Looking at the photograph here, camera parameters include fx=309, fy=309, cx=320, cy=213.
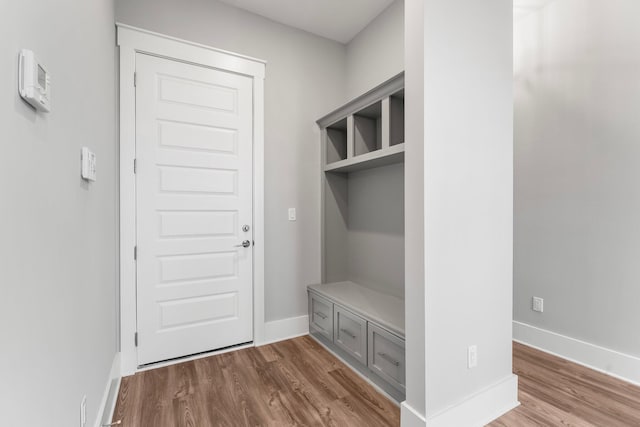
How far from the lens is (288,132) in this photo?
2.95 metres

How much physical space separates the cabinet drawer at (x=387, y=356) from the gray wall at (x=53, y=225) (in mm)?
1568

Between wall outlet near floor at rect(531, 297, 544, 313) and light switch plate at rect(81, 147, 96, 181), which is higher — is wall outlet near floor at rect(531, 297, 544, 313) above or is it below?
below

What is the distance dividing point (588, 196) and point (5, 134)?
124 inches

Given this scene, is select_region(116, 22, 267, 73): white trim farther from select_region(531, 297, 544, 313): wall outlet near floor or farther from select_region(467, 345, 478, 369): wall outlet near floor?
select_region(531, 297, 544, 313): wall outlet near floor

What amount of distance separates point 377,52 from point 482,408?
2859 mm

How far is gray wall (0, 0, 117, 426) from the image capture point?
0.70 meters

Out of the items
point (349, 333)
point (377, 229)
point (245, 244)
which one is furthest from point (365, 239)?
point (245, 244)

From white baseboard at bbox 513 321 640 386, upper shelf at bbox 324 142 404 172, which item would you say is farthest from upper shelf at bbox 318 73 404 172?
white baseboard at bbox 513 321 640 386

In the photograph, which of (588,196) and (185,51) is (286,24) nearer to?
(185,51)

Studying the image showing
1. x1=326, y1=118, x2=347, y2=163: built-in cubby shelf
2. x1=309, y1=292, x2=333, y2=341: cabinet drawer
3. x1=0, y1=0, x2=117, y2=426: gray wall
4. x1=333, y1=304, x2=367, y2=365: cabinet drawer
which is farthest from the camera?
x1=326, y1=118, x2=347, y2=163: built-in cubby shelf

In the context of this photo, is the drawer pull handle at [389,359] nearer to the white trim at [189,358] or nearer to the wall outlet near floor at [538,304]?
the white trim at [189,358]

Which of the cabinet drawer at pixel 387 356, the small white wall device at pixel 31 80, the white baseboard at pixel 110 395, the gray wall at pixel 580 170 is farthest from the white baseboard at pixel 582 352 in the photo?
the small white wall device at pixel 31 80

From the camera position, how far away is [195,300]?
2508 millimetres

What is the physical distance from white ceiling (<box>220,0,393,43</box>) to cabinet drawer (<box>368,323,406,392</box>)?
2.65 m
